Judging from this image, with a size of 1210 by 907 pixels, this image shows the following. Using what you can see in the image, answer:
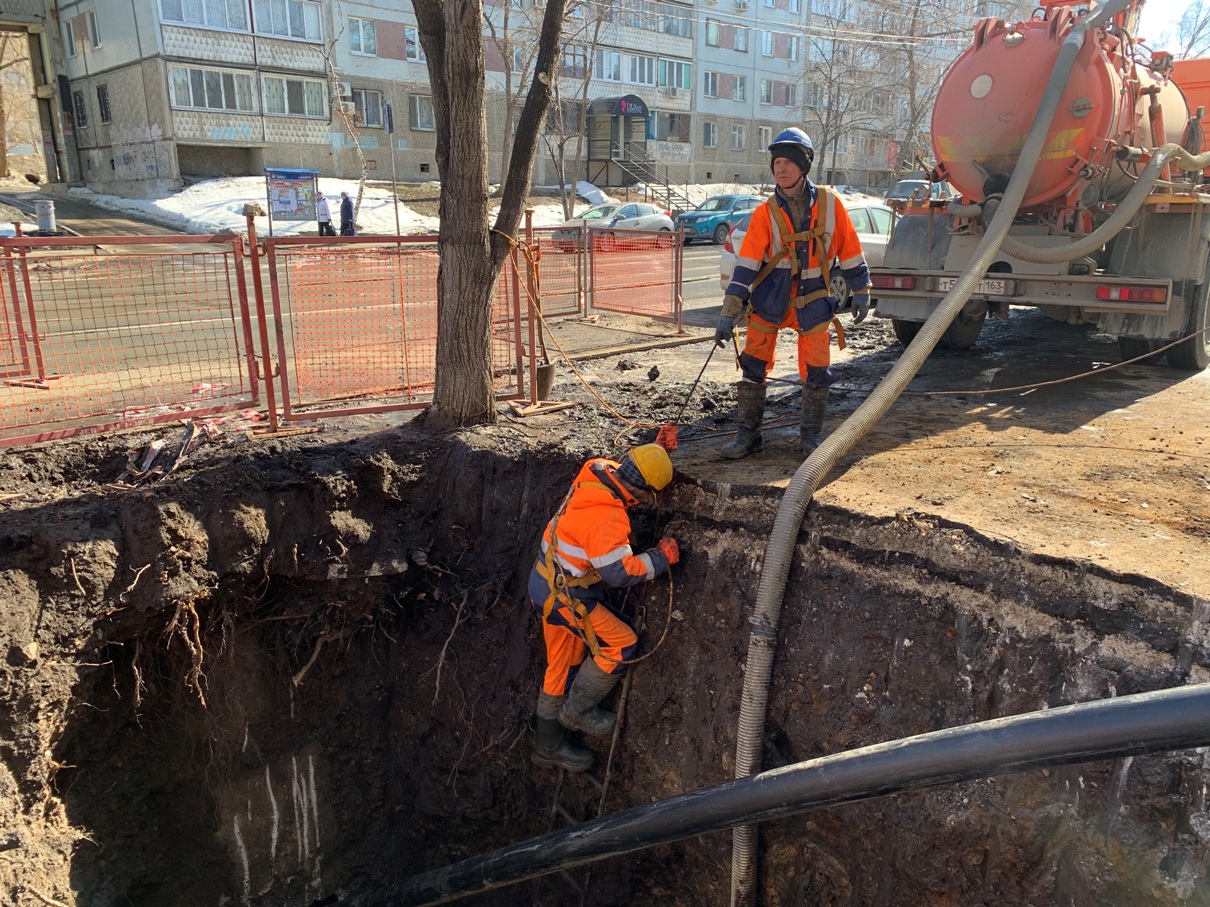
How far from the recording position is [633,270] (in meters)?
11.1

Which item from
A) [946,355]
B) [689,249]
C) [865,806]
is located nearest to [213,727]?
[865,806]

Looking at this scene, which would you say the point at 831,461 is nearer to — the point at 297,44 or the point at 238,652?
the point at 238,652

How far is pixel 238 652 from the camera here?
5234mm

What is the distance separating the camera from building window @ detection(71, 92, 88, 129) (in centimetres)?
3012

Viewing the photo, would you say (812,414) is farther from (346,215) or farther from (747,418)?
(346,215)

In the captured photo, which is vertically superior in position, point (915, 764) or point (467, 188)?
point (467, 188)

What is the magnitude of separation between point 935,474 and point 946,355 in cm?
420

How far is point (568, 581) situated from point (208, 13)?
29.2m

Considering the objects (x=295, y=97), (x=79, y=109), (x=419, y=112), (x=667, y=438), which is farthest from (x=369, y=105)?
(x=667, y=438)

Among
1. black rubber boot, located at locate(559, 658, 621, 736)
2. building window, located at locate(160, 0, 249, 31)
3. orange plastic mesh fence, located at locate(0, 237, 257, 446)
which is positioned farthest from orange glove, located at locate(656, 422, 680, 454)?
building window, located at locate(160, 0, 249, 31)

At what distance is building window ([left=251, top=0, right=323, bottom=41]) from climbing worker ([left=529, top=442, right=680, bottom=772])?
29459 mm

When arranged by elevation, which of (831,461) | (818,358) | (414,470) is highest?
(818,358)

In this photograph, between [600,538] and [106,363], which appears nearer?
[600,538]

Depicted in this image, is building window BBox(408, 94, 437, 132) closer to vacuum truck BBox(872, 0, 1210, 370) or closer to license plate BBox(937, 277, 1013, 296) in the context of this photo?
vacuum truck BBox(872, 0, 1210, 370)
